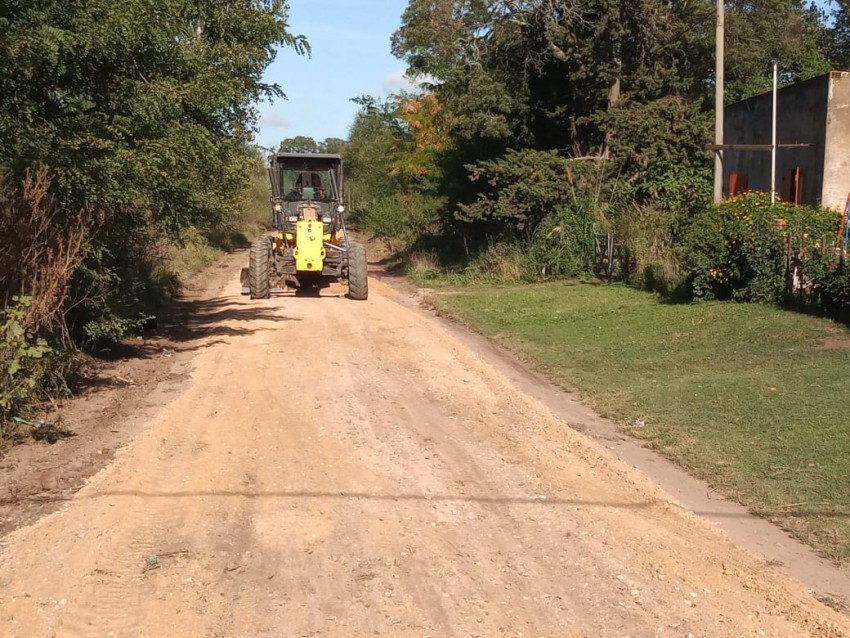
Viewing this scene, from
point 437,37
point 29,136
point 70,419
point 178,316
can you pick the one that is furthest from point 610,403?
point 437,37

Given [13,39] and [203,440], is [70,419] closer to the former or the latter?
[203,440]

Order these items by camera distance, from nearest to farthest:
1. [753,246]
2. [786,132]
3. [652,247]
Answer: [753,246]
[652,247]
[786,132]

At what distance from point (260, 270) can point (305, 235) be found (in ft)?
4.25

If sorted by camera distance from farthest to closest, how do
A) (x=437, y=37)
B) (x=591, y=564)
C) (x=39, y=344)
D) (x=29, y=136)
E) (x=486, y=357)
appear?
(x=437, y=37)
(x=486, y=357)
(x=29, y=136)
(x=39, y=344)
(x=591, y=564)

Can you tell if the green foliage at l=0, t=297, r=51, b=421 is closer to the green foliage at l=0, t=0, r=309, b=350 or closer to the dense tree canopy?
the green foliage at l=0, t=0, r=309, b=350

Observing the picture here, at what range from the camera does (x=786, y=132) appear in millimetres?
21969

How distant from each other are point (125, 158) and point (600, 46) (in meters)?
18.3

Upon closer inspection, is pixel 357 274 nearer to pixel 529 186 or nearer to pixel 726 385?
pixel 529 186

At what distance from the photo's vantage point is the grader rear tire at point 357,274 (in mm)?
19828

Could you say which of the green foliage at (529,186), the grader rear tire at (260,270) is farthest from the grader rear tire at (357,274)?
the green foliage at (529,186)

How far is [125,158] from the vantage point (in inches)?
377

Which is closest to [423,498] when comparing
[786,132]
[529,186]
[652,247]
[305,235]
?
[305,235]

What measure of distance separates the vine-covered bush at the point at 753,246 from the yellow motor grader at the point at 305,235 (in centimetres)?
746

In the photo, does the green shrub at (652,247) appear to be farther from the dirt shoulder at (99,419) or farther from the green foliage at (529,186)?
the dirt shoulder at (99,419)
